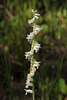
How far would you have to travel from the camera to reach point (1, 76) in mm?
1904

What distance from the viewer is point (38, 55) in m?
2.12

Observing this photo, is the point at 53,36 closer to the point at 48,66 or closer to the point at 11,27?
the point at 11,27

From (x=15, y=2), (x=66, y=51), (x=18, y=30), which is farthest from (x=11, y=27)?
(x=66, y=51)

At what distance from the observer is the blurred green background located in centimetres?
159

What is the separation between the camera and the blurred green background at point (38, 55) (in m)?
1.59

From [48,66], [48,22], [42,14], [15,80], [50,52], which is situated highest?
[42,14]

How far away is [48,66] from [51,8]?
163cm

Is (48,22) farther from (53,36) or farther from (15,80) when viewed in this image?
(15,80)

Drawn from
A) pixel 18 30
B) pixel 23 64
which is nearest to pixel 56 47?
pixel 18 30

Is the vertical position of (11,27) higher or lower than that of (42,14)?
lower

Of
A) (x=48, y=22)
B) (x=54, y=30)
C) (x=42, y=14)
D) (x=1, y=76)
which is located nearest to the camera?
(x=1, y=76)

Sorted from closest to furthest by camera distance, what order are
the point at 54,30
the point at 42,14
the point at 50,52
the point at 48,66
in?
the point at 48,66, the point at 50,52, the point at 54,30, the point at 42,14

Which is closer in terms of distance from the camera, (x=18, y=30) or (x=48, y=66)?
(x=48, y=66)

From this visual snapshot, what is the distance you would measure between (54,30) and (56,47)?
296 mm
